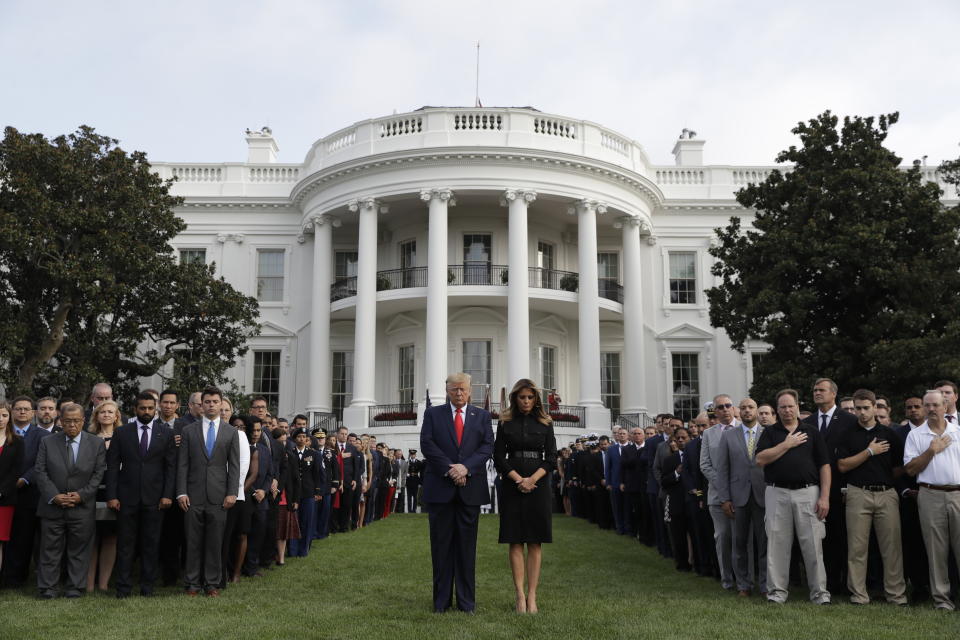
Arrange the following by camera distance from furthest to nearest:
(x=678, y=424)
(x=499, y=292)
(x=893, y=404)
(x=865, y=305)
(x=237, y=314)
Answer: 1. (x=499, y=292)
2. (x=237, y=314)
3. (x=865, y=305)
4. (x=893, y=404)
5. (x=678, y=424)

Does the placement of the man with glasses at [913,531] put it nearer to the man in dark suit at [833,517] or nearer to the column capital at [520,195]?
the man in dark suit at [833,517]

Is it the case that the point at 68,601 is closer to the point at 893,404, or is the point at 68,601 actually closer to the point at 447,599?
the point at 447,599

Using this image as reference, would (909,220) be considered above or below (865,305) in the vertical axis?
above

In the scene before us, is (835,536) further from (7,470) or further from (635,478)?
(7,470)

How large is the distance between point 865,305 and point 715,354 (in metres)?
10.2

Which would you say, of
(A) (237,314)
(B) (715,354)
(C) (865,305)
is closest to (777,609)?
(C) (865,305)

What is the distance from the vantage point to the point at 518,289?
1049 inches

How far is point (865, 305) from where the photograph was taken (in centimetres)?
2114

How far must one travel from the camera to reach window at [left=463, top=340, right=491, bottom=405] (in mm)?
28875

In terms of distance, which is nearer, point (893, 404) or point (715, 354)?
point (893, 404)

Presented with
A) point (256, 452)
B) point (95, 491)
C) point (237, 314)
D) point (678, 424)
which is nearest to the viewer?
point (95, 491)

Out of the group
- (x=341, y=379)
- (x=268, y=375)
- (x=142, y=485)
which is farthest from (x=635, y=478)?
(x=268, y=375)

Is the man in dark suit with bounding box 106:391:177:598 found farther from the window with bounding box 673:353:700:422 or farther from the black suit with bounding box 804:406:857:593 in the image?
the window with bounding box 673:353:700:422

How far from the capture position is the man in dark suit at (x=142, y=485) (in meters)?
8.30
